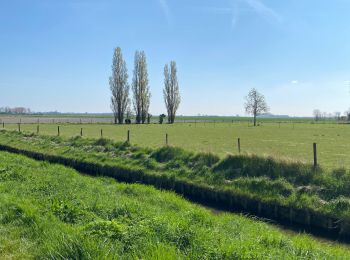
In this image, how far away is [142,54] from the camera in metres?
86.9

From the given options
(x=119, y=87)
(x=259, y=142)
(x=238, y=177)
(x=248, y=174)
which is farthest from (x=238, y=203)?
(x=119, y=87)

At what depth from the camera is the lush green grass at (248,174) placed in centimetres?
1026

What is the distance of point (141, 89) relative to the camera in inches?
3337

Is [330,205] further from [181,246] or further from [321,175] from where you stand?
[181,246]

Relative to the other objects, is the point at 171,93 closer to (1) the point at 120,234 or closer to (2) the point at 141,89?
(2) the point at 141,89

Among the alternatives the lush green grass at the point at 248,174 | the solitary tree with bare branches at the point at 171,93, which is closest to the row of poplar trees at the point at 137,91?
the solitary tree with bare branches at the point at 171,93

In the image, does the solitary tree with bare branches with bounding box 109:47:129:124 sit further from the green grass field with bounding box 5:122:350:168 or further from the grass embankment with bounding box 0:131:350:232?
the grass embankment with bounding box 0:131:350:232

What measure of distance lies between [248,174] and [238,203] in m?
2.04

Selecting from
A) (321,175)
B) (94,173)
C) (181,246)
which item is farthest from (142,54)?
(181,246)

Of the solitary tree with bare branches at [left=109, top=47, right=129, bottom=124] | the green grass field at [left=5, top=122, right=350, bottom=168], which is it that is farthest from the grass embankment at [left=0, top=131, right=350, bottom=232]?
the solitary tree with bare branches at [left=109, top=47, right=129, bottom=124]

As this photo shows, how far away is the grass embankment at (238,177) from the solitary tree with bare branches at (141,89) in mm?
65210

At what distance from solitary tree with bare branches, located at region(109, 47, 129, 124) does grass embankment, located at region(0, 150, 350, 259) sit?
72.5 meters

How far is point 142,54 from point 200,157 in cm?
7499

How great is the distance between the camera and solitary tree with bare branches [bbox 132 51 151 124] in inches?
3332
